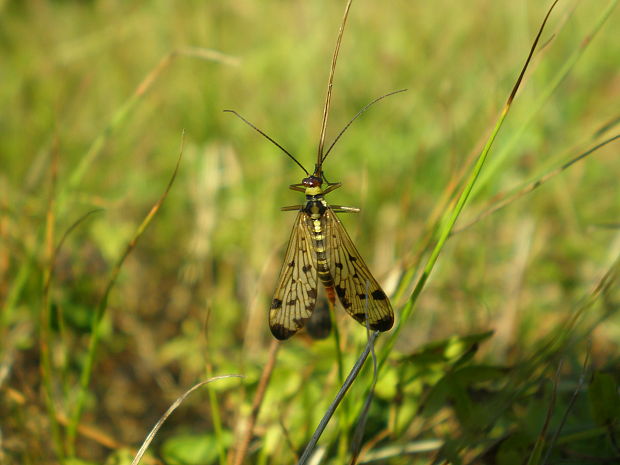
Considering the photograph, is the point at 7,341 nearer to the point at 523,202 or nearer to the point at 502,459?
the point at 502,459

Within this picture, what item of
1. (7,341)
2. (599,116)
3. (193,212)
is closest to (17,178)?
(193,212)

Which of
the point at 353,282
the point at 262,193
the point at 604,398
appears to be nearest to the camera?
the point at 604,398

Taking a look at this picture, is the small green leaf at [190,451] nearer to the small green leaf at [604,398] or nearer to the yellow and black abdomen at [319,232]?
the yellow and black abdomen at [319,232]

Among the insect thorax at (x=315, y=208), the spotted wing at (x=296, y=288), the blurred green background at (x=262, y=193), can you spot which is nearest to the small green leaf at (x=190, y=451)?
the blurred green background at (x=262, y=193)

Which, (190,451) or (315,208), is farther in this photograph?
(315,208)

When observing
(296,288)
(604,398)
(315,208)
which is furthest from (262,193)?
(604,398)

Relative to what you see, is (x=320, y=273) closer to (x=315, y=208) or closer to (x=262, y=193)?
(x=315, y=208)
